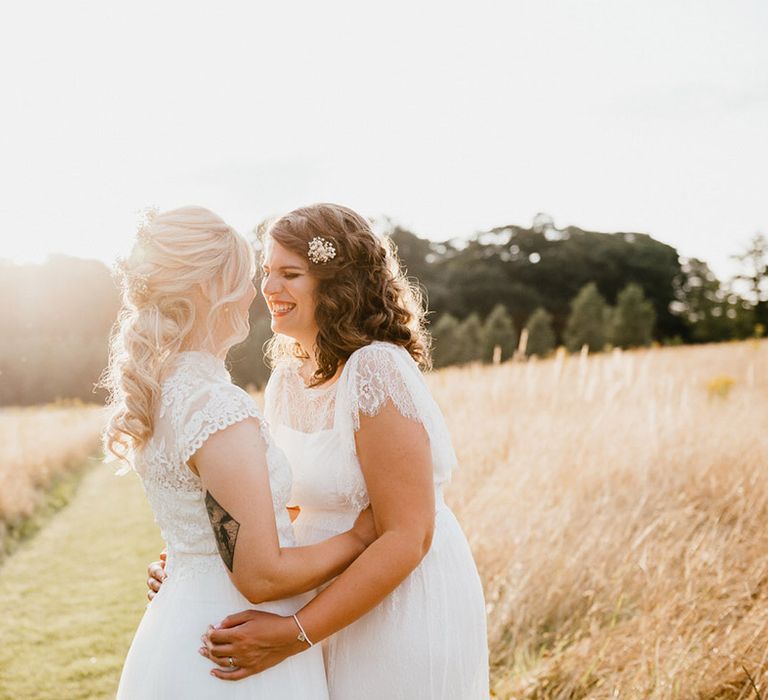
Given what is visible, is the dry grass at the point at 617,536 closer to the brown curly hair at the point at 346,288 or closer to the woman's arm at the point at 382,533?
the woman's arm at the point at 382,533

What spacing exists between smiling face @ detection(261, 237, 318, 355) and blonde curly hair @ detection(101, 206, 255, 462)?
41cm

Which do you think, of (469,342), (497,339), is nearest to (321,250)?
(469,342)

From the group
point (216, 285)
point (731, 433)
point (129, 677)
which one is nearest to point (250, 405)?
point (216, 285)

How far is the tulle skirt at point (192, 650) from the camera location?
2.07 meters

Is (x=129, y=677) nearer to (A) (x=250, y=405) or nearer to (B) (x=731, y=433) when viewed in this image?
(A) (x=250, y=405)

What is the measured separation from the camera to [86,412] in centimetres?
2008

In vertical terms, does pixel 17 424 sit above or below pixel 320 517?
below

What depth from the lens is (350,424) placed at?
7.63ft

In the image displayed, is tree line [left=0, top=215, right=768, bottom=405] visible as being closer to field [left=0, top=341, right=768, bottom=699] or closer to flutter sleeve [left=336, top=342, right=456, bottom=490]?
field [left=0, top=341, right=768, bottom=699]

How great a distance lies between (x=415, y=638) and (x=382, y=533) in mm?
431

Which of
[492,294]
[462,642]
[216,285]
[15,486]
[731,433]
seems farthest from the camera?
[492,294]

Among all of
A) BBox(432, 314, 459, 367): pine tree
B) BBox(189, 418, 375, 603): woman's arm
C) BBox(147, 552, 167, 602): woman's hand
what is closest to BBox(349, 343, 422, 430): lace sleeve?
BBox(189, 418, 375, 603): woman's arm

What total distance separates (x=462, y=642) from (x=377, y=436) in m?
0.82

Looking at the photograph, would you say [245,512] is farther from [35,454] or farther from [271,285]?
[35,454]
